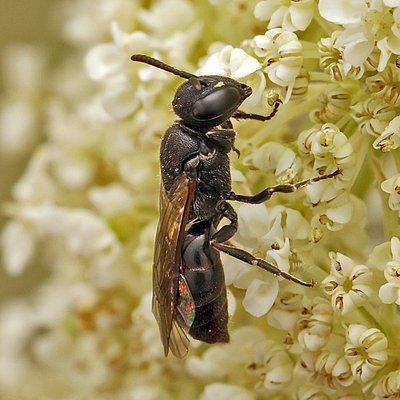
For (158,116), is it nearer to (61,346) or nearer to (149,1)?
(149,1)

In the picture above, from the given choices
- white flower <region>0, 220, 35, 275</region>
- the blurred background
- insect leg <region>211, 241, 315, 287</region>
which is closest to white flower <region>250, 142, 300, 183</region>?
insect leg <region>211, 241, 315, 287</region>

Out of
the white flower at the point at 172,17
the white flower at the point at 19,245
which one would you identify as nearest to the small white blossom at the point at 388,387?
the white flower at the point at 172,17

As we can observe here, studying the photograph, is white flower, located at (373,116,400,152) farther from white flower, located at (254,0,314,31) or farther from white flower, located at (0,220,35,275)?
white flower, located at (0,220,35,275)

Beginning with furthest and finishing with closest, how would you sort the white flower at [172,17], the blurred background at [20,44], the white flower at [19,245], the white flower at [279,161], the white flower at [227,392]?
1. the blurred background at [20,44]
2. the white flower at [19,245]
3. the white flower at [172,17]
4. the white flower at [227,392]
5. the white flower at [279,161]

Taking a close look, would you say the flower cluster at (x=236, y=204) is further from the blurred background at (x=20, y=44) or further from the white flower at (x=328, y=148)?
the blurred background at (x=20, y=44)

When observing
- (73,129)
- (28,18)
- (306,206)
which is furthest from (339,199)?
(28,18)
